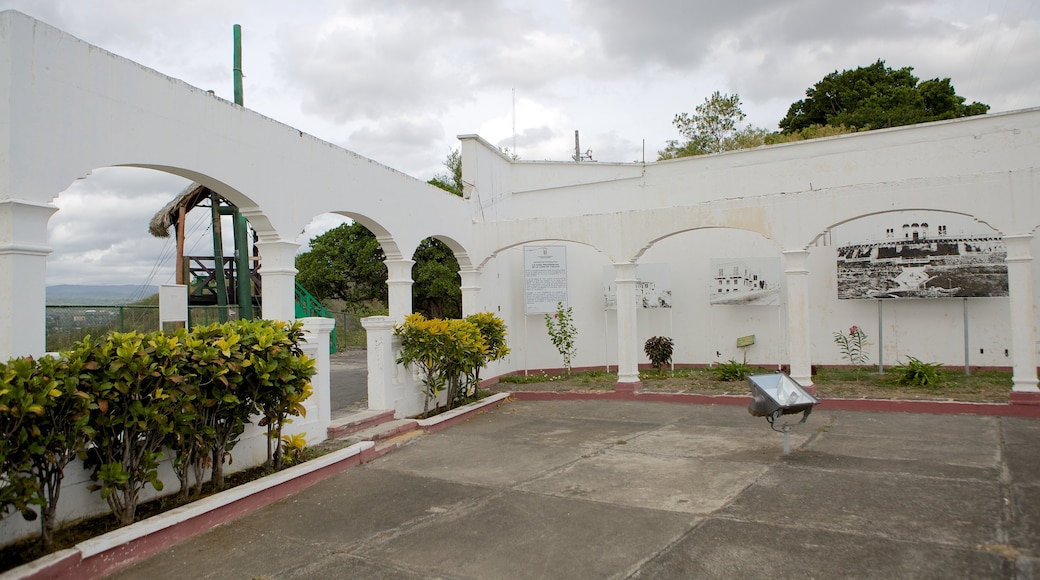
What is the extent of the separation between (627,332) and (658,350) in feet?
6.71

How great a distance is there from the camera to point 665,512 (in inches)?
186

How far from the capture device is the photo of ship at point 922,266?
10555 millimetres

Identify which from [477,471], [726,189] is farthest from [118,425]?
[726,189]

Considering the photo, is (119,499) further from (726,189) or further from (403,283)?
(726,189)

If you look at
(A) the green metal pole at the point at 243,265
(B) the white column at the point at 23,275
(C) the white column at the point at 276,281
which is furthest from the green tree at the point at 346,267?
(B) the white column at the point at 23,275

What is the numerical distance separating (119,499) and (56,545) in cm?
57

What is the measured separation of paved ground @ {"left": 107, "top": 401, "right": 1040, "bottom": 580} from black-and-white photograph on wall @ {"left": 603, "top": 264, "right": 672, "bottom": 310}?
18.6 ft

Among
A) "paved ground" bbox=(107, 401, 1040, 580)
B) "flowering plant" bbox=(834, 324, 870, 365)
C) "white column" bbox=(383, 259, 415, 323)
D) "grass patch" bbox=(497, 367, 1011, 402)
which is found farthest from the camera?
"flowering plant" bbox=(834, 324, 870, 365)

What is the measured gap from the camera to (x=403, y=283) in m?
9.51

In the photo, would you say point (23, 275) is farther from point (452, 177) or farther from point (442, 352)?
point (452, 177)

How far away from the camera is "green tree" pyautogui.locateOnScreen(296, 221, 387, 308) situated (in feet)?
59.9

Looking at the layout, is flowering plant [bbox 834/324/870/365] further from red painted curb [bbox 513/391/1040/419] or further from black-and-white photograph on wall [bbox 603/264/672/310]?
red painted curb [bbox 513/391/1040/419]

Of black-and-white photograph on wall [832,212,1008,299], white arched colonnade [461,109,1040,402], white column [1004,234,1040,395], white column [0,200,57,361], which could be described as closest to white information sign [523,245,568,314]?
white arched colonnade [461,109,1040,402]

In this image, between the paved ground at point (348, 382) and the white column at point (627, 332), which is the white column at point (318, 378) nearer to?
the paved ground at point (348, 382)
